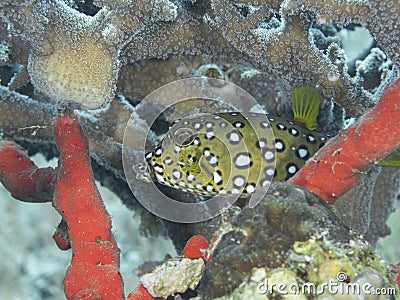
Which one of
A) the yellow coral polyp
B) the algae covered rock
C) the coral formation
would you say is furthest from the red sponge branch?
the yellow coral polyp

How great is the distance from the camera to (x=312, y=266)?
1283 millimetres

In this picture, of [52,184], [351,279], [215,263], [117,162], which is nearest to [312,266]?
[351,279]

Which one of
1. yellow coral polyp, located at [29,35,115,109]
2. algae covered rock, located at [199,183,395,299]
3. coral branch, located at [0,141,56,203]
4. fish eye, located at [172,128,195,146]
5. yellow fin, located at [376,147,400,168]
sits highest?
yellow coral polyp, located at [29,35,115,109]

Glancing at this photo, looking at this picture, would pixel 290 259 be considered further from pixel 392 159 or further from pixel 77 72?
pixel 77 72

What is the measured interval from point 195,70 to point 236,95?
0.36 m

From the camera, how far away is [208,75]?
293 centimetres

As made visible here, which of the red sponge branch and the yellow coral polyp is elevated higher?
the yellow coral polyp

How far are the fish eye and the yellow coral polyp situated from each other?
59 cm

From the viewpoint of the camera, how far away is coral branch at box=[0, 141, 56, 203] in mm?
2367

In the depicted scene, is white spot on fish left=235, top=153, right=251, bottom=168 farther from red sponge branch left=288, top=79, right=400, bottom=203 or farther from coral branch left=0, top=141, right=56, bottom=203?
coral branch left=0, top=141, right=56, bottom=203

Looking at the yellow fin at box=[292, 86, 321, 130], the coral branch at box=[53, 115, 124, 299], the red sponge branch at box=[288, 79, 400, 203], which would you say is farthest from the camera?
the yellow fin at box=[292, 86, 321, 130]

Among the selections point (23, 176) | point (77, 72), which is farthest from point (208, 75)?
point (23, 176)

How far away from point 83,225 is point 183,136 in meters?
0.86

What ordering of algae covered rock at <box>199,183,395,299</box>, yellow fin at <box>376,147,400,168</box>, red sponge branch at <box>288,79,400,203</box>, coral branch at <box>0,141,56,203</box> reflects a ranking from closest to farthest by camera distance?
algae covered rock at <box>199,183,395,299</box>, red sponge branch at <box>288,79,400,203</box>, yellow fin at <box>376,147,400,168</box>, coral branch at <box>0,141,56,203</box>
